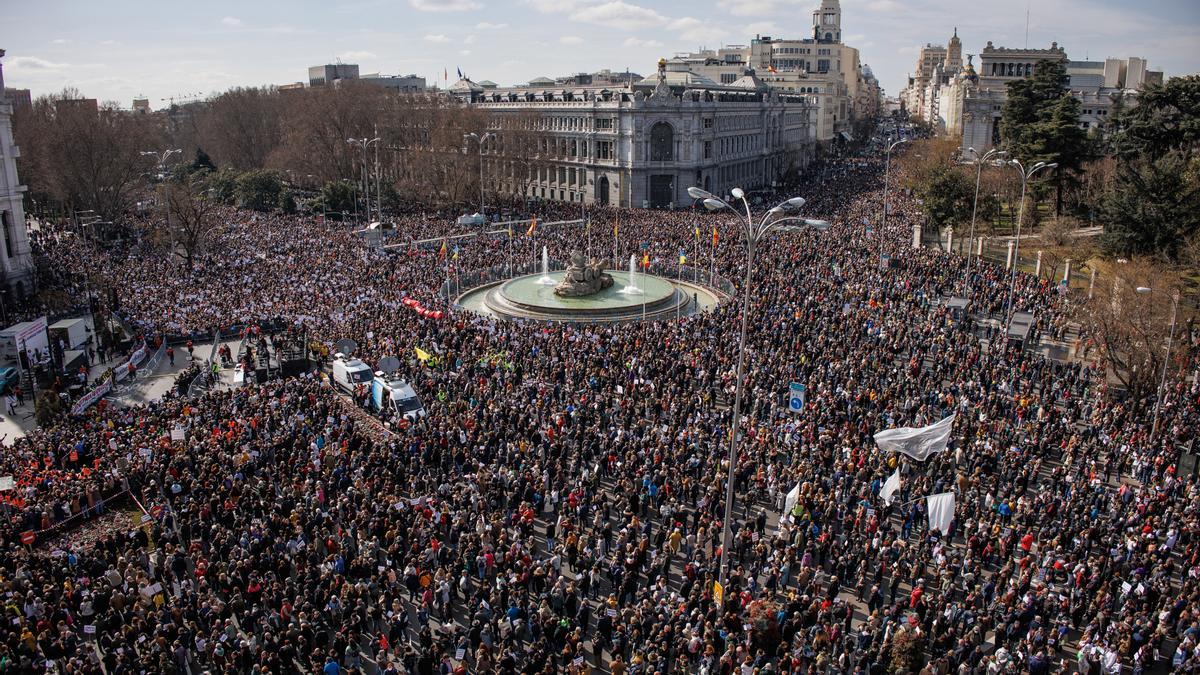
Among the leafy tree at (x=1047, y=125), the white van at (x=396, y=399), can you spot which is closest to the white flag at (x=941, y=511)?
the white van at (x=396, y=399)

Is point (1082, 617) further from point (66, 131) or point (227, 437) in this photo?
point (66, 131)

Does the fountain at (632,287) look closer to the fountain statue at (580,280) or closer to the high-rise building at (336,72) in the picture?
the fountain statue at (580,280)

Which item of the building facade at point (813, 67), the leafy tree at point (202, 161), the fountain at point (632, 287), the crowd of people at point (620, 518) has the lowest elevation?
the crowd of people at point (620, 518)

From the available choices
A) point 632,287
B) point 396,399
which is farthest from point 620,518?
point 632,287

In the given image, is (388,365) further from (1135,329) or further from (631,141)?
(631,141)

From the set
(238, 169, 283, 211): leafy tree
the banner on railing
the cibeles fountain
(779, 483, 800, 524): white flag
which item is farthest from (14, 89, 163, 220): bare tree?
(779, 483, 800, 524): white flag

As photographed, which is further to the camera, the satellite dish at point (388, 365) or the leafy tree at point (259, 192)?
the leafy tree at point (259, 192)
